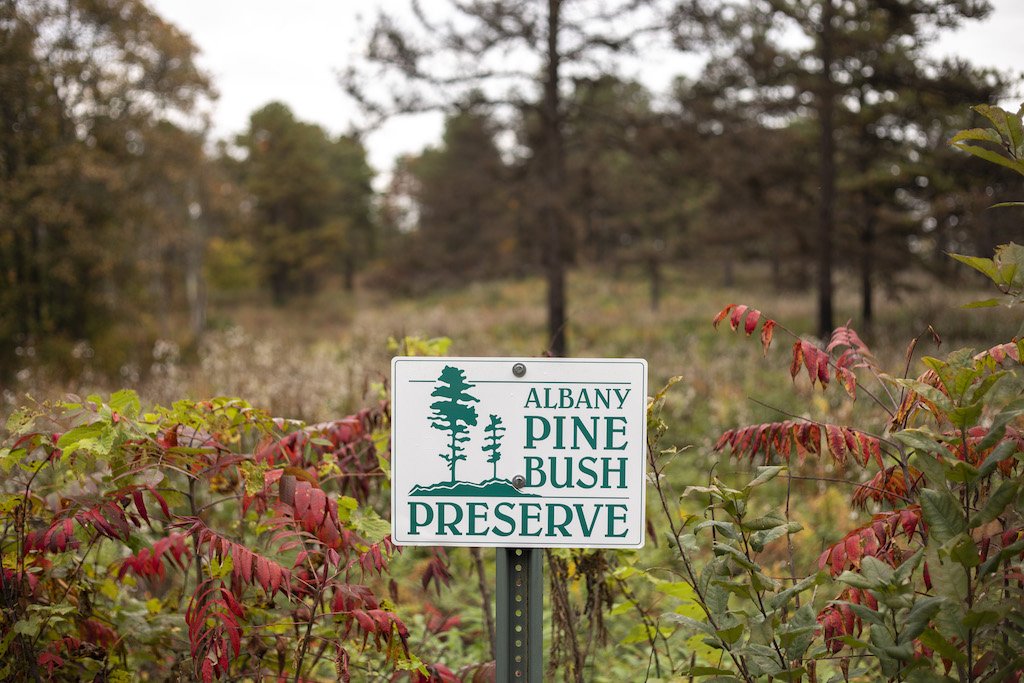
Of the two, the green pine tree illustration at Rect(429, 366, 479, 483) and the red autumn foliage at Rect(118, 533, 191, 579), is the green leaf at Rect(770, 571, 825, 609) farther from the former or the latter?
the red autumn foliage at Rect(118, 533, 191, 579)

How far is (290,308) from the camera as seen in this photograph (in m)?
36.8

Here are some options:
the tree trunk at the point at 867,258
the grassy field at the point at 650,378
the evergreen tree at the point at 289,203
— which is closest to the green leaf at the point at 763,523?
the grassy field at the point at 650,378

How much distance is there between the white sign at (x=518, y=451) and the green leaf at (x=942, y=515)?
0.63m

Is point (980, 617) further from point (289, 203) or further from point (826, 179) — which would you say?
point (289, 203)

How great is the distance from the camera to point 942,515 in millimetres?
1680

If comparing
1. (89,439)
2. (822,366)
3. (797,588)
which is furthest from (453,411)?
(822,366)

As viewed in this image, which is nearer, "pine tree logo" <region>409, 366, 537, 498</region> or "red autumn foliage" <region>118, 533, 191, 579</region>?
"pine tree logo" <region>409, 366, 537, 498</region>

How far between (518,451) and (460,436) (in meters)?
0.13

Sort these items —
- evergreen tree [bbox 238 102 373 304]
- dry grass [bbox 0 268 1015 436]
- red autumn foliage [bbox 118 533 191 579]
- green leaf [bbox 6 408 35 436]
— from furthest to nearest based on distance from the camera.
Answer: evergreen tree [bbox 238 102 373 304] < dry grass [bbox 0 268 1015 436] < red autumn foliage [bbox 118 533 191 579] < green leaf [bbox 6 408 35 436]

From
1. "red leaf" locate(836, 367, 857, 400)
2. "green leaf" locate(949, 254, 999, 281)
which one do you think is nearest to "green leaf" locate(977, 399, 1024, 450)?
"green leaf" locate(949, 254, 999, 281)

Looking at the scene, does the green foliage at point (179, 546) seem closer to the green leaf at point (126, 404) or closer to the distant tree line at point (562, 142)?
the green leaf at point (126, 404)

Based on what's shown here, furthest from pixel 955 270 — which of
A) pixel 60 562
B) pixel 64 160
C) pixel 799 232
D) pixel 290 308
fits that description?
pixel 290 308

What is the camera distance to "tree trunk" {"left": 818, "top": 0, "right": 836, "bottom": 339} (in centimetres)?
1360

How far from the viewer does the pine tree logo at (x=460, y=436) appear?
1671 mm
